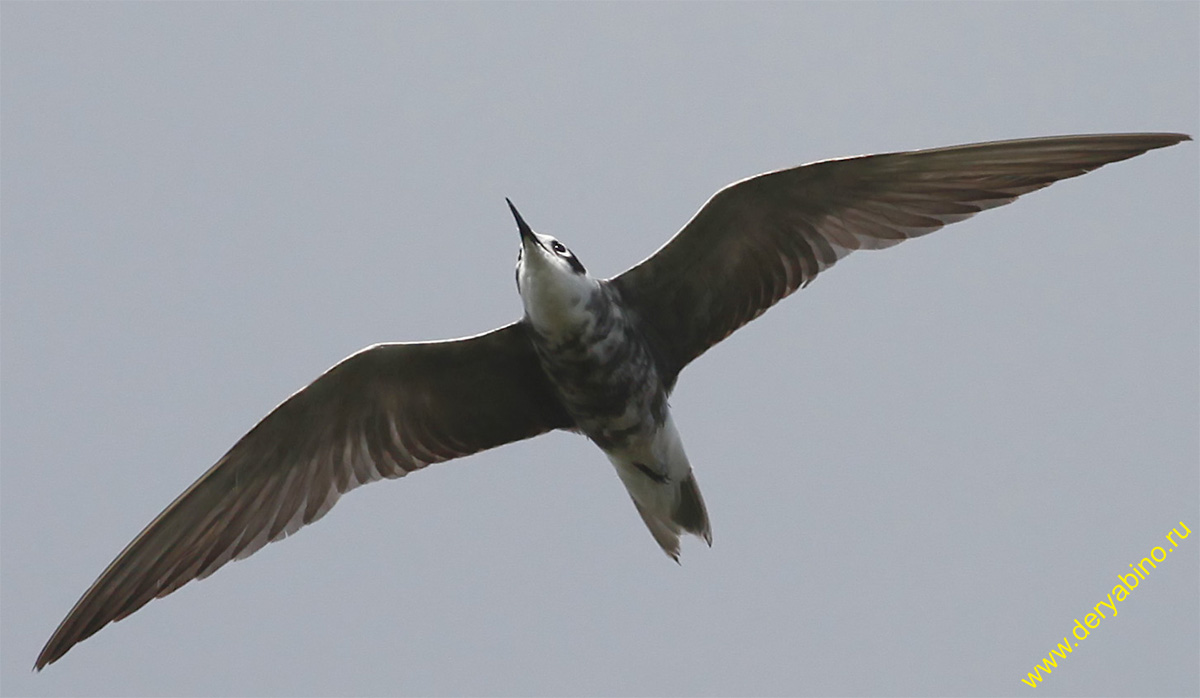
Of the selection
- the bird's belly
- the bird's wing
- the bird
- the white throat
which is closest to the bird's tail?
the bird

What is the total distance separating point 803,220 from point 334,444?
125 inches

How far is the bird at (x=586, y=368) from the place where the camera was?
27.3 feet

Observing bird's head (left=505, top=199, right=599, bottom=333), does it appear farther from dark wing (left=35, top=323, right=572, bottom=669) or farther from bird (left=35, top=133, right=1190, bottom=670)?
dark wing (left=35, top=323, right=572, bottom=669)

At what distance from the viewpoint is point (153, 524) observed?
880 centimetres

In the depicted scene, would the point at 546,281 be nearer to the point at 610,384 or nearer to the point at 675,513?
the point at 610,384

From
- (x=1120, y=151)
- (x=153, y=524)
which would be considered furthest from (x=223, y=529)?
(x=1120, y=151)

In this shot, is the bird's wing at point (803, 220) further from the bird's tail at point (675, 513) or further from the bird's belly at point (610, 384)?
the bird's tail at point (675, 513)

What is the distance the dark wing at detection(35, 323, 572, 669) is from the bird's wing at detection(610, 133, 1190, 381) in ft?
2.87

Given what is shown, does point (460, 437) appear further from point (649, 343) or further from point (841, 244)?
point (841, 244)

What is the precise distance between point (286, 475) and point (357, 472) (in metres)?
0.43

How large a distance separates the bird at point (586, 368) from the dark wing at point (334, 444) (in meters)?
0.01

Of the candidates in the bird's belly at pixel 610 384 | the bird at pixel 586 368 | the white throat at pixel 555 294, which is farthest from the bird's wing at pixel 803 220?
the white throat at pixel 555 294

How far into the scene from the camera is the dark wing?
→ 875 centimetres

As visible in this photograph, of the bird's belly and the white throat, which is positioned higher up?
the white throat
